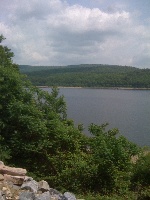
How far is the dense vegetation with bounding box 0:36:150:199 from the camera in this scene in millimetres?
13789

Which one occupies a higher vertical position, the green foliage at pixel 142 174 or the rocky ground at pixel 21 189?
the rocky ground at pixel 21 189

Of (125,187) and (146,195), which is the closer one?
(146,195)

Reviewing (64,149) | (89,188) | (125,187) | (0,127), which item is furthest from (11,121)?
(125,187)

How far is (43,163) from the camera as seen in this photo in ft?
52.8

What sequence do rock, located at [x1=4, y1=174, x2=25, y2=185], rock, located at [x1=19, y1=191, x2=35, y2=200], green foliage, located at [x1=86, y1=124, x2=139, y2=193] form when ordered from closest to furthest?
rock, located at [x1=19, y1=191, x2=35, y2=200], rock, located at [x1=4, y1=174, x2=25, y2=185], green foliage, located at [x1=86, y1=124, x2=139, y2=193]

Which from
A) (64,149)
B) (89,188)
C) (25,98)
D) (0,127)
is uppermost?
(25,98)

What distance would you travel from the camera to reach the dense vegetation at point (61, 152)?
13789mm

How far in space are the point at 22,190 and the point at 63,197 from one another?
118cm

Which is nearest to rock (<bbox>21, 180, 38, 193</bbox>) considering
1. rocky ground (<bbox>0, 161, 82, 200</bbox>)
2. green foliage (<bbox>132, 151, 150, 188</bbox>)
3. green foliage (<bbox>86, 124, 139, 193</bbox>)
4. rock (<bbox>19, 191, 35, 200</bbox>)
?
rocky ground (<bbox>0, 161, 82, 200</bbox>)

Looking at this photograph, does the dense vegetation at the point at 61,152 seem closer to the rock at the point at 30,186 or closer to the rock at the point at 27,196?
the rock at the point at 30,186

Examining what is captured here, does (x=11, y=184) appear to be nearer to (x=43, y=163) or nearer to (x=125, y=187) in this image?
(x=125, y=187)

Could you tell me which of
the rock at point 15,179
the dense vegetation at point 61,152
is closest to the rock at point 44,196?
the rock at point 15,179

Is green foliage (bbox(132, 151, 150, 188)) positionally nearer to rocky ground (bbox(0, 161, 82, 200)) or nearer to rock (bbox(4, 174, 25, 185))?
rocky ground (bbox(0, 161, 82, 200))

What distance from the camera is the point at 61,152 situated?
52.2 feet
